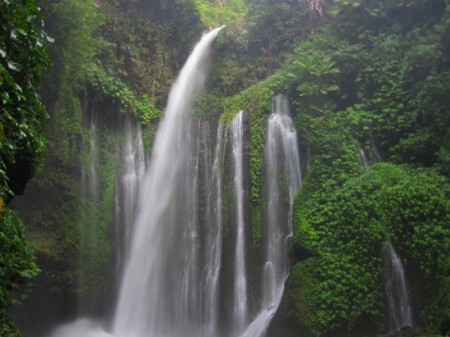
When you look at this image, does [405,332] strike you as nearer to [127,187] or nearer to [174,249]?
[174,249]

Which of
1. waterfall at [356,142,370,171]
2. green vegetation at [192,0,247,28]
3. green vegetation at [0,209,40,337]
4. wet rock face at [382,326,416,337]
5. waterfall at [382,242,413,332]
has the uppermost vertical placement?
green vegetation at [192,0,247,28]

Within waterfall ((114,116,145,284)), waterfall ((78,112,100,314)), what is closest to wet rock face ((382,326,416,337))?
waterfall ((114,116,145,284))

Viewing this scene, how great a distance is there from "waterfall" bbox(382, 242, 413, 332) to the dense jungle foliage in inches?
5.2

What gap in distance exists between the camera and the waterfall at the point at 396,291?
7.72 m

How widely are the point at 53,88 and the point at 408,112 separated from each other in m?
8.37

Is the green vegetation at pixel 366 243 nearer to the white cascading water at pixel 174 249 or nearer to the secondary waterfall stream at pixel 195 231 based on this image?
the secondary waterfall stream at pixel 195 231

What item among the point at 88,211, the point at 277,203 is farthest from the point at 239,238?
the point at 88,211

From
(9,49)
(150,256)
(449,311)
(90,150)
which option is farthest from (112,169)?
(449,311)

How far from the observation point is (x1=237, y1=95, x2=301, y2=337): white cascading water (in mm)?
9117

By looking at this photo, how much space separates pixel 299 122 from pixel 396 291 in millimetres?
4893

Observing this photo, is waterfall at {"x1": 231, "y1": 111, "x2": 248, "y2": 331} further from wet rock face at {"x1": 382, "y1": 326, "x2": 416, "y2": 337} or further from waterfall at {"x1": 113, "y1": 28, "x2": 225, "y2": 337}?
wet rock face at {"x1": 382, "y1": 326, "x2": 416, "y2": 337}

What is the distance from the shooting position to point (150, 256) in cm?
1090

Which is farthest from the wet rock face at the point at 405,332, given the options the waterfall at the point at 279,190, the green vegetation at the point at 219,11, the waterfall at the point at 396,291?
the green vegetation at the point at 219,11

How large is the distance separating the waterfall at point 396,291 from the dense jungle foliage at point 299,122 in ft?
0.43
